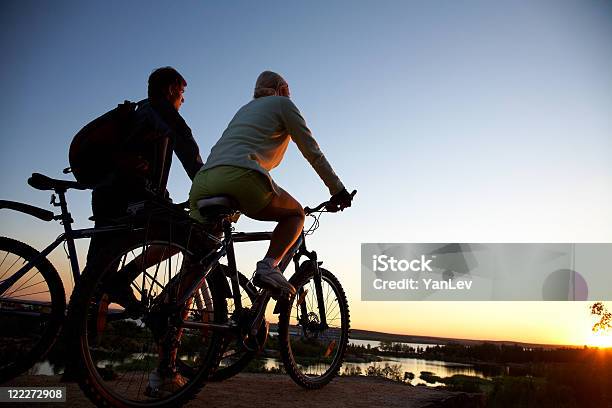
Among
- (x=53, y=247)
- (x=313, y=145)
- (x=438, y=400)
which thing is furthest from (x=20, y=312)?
(x=438, y=400)

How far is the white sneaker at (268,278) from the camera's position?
10.4 feet

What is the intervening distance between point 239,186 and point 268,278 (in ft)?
2.20

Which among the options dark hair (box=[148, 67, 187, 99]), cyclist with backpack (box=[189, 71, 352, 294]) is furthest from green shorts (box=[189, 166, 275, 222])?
dark hair (box=[148, 67, 187, 99])

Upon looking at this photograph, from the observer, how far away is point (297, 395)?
12.4ft

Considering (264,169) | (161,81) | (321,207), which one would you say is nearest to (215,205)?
(264,169)

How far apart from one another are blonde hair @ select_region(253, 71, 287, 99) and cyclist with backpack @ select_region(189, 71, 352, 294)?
0.02m

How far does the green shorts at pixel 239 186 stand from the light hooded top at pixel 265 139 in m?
0.04

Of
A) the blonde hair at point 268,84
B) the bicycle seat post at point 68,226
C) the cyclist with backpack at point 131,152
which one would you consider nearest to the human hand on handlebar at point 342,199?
the blonde hair at point 268,84

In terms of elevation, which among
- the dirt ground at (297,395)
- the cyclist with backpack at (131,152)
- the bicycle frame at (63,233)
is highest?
the cyclist with backpack at (131,152)

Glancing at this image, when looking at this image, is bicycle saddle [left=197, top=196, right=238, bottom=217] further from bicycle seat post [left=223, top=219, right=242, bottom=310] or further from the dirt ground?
the dirt ground

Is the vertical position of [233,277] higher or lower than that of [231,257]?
lower

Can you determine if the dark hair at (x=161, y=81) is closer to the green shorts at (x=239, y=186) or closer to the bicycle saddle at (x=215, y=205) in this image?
the green shorts at (x=239, y=186)

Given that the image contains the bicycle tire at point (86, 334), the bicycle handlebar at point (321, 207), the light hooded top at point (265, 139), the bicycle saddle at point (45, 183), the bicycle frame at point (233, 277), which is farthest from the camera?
the bicycle handlebar at point (321, 207)

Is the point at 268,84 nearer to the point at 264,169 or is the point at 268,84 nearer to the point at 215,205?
the point at 264,169
